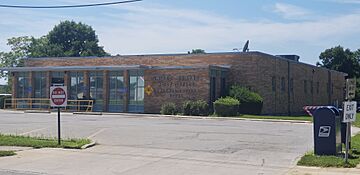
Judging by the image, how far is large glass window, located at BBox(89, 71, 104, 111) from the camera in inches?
1635

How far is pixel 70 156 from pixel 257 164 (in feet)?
16.6

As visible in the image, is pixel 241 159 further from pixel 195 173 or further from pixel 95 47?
pixel 95 47

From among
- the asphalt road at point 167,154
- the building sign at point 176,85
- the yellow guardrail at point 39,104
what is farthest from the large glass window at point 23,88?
the asphalt road at point 167,154

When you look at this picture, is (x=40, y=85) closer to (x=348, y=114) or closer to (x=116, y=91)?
(x=116, y=91)

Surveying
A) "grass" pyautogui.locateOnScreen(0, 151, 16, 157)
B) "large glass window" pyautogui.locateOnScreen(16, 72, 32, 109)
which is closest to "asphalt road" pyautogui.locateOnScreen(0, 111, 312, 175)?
"grass" pyautogui.locateOnScreen(0, 151, 16, 157)

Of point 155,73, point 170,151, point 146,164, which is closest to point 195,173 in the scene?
point 146,164

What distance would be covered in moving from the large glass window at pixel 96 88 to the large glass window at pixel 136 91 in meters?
2.81

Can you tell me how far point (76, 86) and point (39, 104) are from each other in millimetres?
3458

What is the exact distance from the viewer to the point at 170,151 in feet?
50.4

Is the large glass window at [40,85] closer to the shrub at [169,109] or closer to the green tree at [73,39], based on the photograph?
the shrub at [169,109]

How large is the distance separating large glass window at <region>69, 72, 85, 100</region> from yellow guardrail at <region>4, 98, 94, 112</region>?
787 millimetres

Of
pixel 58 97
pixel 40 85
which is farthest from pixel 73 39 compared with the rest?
pixel 58 97

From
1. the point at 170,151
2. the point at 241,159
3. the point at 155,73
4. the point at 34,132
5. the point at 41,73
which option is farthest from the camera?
the point at 41,73

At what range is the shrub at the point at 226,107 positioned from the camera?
34906 millimetres
